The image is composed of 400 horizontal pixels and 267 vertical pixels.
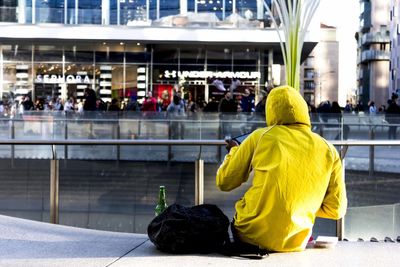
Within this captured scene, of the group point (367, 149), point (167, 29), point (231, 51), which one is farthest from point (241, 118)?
point (231, 51)

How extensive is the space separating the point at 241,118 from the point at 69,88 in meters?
22.0

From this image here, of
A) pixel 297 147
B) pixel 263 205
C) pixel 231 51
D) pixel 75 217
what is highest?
pixel 231 51

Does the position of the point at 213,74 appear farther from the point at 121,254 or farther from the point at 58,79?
the point at 121,254

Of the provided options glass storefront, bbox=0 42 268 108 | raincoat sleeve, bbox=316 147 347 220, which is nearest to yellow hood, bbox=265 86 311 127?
raincoat sleeve, bbox=316 147 347 220

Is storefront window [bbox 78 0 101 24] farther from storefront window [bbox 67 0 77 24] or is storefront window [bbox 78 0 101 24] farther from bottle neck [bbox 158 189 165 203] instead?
bottle neck [bbox 158 189 165 203]

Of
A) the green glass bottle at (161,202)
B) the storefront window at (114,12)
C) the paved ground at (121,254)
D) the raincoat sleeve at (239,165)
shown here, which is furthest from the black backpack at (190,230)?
the storefront window at (114,12)

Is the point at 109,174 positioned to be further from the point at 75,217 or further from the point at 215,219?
the point at 215,219

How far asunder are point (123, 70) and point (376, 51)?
79.0 meters

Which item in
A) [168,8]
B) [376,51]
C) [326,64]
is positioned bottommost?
[168,8]

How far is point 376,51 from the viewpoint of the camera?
115250 mm

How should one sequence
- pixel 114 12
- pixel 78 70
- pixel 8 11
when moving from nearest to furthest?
pixel 8 11, pixel 114 12, pixel 78 70

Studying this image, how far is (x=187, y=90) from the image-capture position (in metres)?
42.8

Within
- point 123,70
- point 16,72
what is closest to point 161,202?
point 123,70

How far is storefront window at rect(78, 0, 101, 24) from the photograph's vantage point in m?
40.3
